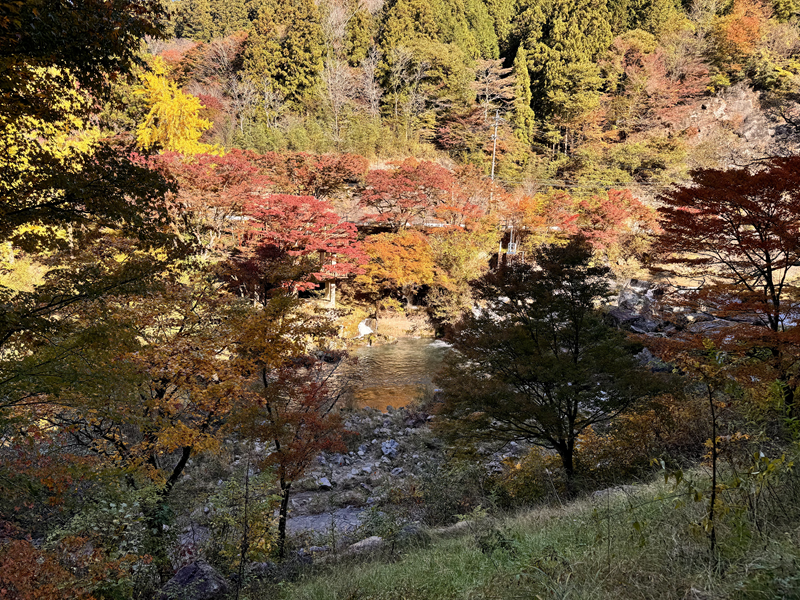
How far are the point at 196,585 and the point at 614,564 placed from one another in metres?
4.05

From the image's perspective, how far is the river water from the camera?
14164mm

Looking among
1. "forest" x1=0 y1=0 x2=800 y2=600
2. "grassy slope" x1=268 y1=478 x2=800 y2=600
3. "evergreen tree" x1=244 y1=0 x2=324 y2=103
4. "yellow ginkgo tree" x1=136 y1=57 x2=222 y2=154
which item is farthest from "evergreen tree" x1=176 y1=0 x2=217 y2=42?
"grassy slope" x1=268 y1=478 x2=800 y2=600

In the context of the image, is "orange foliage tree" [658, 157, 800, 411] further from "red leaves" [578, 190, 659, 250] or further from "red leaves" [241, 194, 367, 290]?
"red leaves" [578, 190, 659, 250]

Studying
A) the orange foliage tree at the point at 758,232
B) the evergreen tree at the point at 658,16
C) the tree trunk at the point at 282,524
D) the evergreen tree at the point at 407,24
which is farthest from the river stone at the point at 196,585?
the evergreen tree at the point at 658,16

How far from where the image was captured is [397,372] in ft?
52.5

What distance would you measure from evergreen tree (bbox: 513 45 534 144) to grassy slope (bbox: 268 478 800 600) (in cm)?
3127

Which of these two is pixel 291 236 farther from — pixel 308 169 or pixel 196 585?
pixel 196 585

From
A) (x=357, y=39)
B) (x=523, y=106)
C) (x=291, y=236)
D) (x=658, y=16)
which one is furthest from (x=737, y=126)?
(x=291, y=236)

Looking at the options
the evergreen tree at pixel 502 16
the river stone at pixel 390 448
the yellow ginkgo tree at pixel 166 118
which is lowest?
the river stone at pixel 390 448

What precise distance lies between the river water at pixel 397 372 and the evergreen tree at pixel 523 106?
19832 mm

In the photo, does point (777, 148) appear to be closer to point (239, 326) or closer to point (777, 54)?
point (777, 54)

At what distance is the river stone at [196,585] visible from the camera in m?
4.44

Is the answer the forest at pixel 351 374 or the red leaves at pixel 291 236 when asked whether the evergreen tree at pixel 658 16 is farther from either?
the red leaves at pixel 291 236

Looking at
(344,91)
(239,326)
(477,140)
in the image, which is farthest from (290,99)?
(239,326)
